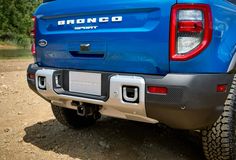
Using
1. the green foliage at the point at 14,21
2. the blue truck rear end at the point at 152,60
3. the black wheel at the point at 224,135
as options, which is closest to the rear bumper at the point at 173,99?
the blue truck rear end at the point at 152,60

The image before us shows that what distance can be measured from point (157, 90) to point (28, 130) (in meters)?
2.23

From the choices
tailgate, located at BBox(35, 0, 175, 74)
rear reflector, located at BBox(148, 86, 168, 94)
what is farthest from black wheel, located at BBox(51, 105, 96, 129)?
rear reflector, located at BBox(148, 86, 168, 94)

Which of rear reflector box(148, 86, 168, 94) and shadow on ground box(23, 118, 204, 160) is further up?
rear reflector box(148, 86, 168, 94)

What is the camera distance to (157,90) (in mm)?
2639

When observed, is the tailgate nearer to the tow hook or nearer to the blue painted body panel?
the blue painted body panel

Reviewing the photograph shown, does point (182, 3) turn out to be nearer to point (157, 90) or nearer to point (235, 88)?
point (157, 90)

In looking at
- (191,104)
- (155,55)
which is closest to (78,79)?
(155,55)

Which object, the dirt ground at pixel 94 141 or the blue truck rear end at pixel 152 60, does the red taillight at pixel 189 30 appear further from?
the dirt ground at pixel 94 141

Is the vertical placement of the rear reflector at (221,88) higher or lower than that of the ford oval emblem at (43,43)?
lower

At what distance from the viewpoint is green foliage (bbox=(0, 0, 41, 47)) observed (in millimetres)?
41438

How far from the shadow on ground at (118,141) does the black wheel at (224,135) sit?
479 millimetres

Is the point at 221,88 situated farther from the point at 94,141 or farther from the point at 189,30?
the point at 94,141

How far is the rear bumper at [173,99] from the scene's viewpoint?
8.43 feet

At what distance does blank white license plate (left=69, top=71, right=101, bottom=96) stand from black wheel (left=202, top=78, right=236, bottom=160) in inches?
37.3
